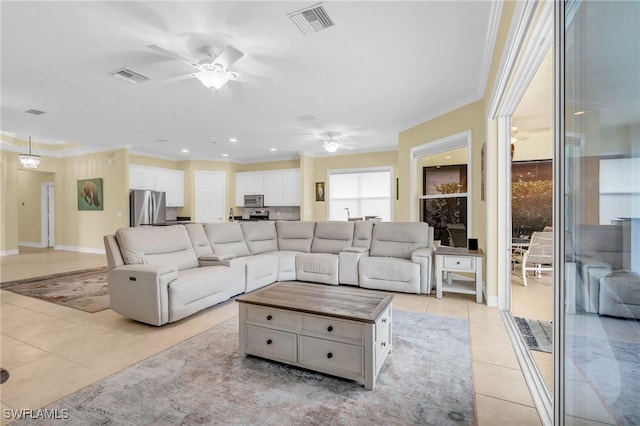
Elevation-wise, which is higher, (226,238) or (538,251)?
(226,238)

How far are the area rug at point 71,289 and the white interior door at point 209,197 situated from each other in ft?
12.2

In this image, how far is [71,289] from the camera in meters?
4.26

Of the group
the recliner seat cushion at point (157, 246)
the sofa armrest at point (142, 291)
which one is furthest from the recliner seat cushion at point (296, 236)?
the sofa armrest at point (142, 291)

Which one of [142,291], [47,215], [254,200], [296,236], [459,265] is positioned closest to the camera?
[142,291]

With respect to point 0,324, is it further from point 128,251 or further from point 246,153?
point 246,153

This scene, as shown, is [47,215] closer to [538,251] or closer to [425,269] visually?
[425,269]

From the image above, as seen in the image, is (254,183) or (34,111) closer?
(34,111)

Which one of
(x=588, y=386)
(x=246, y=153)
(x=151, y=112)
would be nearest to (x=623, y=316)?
(x=588, y=386)

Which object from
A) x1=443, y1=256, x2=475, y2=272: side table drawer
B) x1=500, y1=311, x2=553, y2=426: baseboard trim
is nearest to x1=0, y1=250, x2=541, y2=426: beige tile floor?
x1=500, y1=311, x2=553, y2=426: baseboard trim

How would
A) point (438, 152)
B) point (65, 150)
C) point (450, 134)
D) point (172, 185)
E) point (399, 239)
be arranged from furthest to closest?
point (172, 185)
point (65, 150)
point (438, 152)
point (450, 134)
point (399, 239)

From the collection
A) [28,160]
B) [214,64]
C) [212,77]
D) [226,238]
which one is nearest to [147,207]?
[28,160]

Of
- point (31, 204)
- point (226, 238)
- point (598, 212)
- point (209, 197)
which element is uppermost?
point (209, 197)

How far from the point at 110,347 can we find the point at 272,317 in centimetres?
148

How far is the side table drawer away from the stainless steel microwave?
6088 mm
